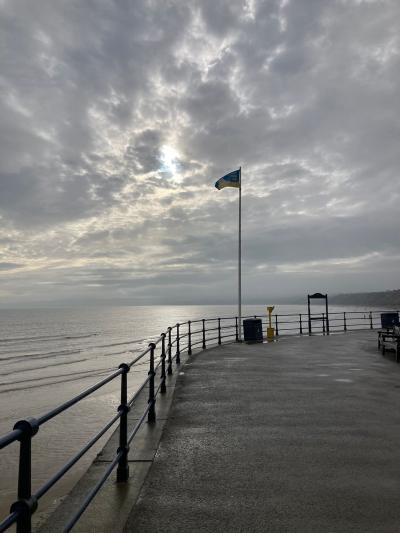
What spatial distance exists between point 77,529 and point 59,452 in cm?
563

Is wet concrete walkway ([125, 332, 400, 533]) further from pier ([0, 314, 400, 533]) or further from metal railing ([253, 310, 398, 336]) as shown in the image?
metal railing ([253, 310, 398, 336])

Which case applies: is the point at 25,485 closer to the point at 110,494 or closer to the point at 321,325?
the point at 110,494

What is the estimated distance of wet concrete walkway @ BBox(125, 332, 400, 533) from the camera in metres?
3.19

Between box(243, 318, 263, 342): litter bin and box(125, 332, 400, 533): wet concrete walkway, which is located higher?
box(243, 318, 263, 342): litter bin

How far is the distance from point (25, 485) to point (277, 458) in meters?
3.19

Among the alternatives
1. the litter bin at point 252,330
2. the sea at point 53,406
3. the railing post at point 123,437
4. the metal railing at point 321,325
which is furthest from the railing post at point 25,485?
the litter bin at point 252,330

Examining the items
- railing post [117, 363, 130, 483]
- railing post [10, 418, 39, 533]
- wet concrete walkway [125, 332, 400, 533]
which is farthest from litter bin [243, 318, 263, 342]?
railing post [10, 418, 39, 533]

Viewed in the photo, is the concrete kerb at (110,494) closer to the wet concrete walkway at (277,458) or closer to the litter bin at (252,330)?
the wet concrete walkway at (277,458)

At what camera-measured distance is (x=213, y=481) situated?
384 cm

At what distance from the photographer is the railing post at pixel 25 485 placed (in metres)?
1.95

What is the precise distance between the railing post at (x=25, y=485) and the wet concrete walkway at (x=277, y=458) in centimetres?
138

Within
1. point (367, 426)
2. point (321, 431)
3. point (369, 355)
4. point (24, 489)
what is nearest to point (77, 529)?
point (24, 489)

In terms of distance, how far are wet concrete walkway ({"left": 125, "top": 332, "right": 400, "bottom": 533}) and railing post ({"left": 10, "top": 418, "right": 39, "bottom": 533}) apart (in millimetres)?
1383

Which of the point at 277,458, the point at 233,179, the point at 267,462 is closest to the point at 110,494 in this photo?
the point at 267,462
